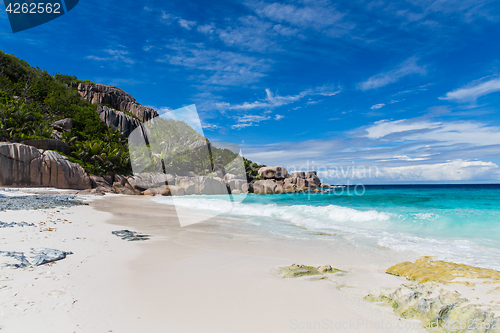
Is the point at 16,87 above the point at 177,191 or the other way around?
above

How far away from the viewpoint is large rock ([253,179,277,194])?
45750mm

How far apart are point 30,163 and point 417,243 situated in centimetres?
2550

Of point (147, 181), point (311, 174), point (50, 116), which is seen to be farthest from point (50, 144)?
point (311, 174)

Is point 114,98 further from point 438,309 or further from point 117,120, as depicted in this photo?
point 438,309

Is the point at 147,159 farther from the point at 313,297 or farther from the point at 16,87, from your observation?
the point at 313,297

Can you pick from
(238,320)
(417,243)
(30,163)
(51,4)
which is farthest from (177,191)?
(238,320)

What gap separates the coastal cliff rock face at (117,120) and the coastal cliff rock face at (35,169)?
18.8 metres

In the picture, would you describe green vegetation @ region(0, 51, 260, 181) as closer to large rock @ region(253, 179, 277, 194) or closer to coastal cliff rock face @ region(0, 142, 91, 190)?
large rock @ region(253, 179, 277, 194)

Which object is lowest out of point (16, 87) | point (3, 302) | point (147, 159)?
point (3, 302)

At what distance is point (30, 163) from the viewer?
759 inches

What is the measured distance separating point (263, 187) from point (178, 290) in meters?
43.2

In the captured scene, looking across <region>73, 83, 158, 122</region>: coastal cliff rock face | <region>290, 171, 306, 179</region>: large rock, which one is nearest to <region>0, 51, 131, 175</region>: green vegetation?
<region>73, 83, 158, 122</region>: coastal cliff rock face

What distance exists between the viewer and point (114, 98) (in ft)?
157

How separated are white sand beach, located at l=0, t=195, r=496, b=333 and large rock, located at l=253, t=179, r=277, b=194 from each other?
40.1 meters
